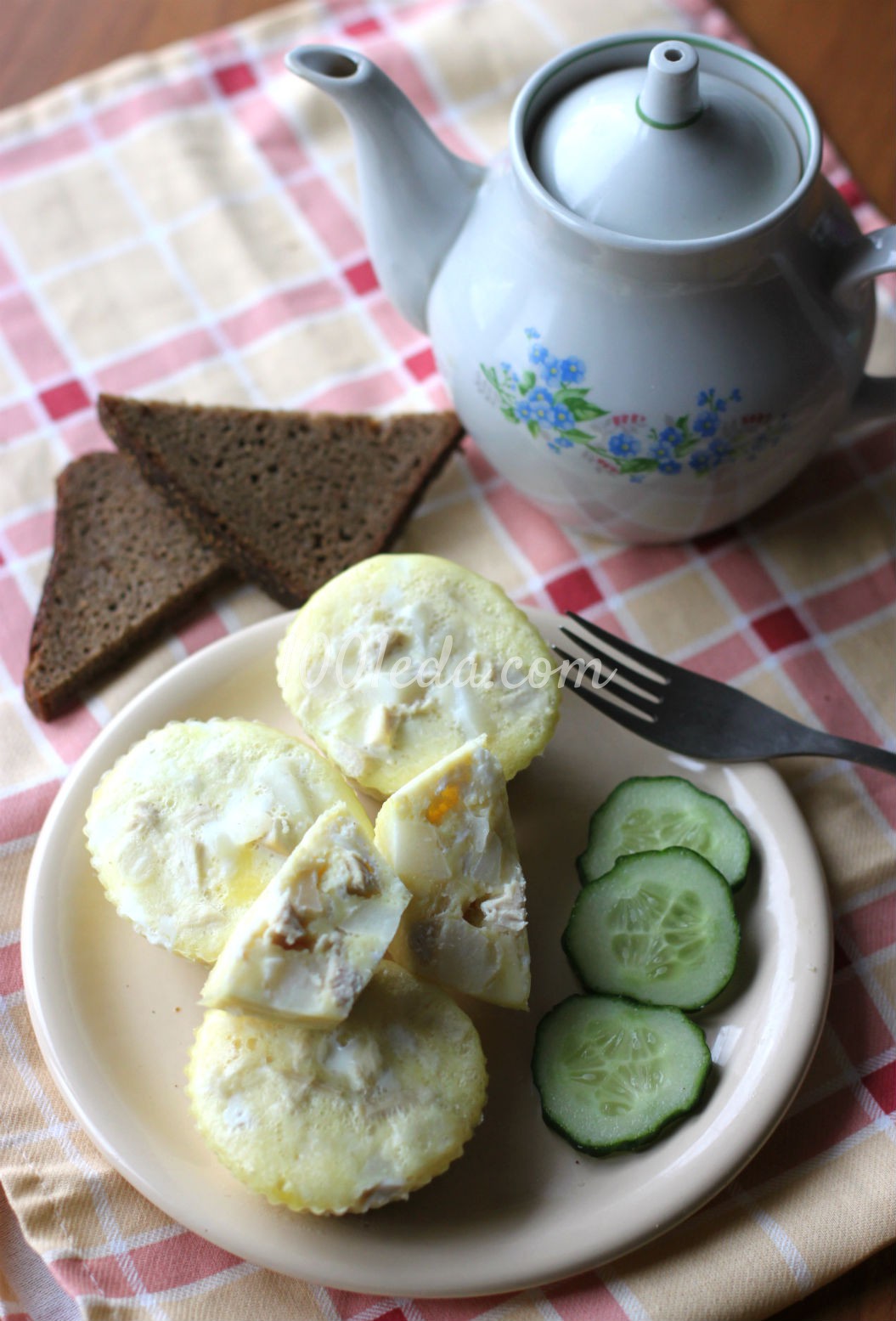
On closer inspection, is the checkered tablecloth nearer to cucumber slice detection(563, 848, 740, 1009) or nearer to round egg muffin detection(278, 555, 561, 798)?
cucumber slice detection(563, 848, 740, 1009)

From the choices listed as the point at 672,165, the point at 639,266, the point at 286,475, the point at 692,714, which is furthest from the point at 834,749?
the point at 286,475

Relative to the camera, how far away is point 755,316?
5.59ft

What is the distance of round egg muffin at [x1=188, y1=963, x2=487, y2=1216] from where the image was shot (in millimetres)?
1455

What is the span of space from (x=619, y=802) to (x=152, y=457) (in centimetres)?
107

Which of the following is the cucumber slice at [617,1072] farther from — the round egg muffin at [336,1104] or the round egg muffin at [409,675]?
the round egg muffin at [409,675]

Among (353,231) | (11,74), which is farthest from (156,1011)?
(11,74)

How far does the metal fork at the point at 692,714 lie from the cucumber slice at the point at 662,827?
91mm

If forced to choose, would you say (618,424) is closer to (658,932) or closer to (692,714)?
(692,714)

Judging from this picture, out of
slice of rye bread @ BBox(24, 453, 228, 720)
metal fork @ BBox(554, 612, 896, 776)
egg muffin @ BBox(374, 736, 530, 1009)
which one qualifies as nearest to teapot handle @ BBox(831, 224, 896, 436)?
metal fork @ BBox(554, 612, 896, 776)

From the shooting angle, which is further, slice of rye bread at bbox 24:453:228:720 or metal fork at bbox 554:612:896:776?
slice of rye bread at bbox 24:453:228:720

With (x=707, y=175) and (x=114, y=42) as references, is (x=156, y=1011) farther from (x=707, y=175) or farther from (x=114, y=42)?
(x=114, y=42)

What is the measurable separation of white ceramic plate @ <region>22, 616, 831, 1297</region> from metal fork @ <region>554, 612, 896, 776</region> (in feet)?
0.15

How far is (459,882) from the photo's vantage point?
1.59 meters

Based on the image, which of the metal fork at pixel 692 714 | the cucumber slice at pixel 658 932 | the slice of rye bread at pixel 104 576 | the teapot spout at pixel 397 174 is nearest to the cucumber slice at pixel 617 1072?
the cucumber slice at pixel 658 932
